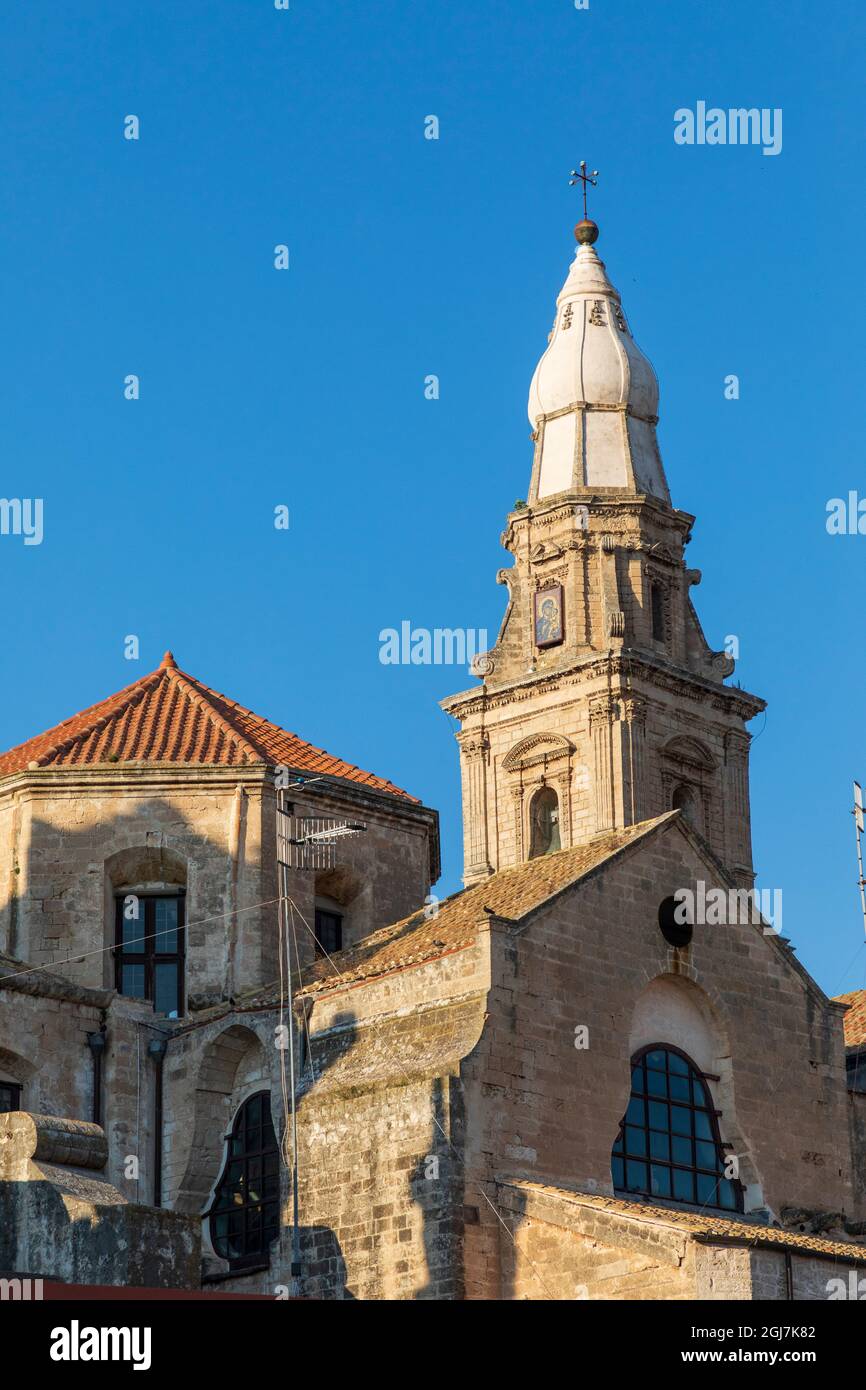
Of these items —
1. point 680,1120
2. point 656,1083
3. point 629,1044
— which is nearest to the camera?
point 629,1044

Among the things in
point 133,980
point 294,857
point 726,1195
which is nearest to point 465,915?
point 294,857

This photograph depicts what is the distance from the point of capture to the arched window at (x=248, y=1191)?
32.2 meters

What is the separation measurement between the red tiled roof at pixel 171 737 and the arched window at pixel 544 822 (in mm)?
13906

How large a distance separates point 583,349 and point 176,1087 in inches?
1135

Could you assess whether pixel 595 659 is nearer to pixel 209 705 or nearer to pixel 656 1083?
pixel 209 705

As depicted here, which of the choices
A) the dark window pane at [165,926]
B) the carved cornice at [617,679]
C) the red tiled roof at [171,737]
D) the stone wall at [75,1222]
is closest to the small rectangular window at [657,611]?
the carved cornice at [617,679]

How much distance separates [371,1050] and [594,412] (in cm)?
2928

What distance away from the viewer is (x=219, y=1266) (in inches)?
1268

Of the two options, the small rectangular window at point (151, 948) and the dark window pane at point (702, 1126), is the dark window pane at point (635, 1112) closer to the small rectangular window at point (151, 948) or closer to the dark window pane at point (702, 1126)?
the dark window pane at point (702, 1126)

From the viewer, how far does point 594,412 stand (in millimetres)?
57344

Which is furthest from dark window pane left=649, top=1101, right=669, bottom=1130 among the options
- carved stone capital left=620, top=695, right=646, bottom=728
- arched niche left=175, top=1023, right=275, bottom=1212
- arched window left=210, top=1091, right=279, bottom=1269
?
carved stone capital left=620, top=695, right=646, bottom=728
